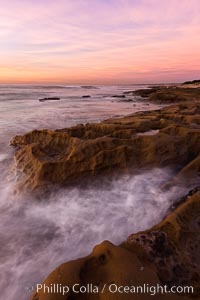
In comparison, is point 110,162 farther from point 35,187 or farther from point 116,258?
point 116,258

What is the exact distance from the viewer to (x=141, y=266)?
6.98 feet

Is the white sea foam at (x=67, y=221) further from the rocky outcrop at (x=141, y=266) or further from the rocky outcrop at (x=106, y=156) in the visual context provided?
the rocky outcrop at (x=141, y=266)

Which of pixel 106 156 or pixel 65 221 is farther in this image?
pixel 106 156

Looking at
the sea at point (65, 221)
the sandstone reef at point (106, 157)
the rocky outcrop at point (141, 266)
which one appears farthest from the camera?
the sandstone reef at point (106, 157)

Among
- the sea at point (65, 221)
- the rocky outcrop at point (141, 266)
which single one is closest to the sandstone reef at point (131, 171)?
the rocky outcrop at point (141, 266)

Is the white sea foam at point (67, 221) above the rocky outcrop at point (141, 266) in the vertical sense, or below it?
below

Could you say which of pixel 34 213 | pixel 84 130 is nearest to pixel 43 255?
pixel 34 213

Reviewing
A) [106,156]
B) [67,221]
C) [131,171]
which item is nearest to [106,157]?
[106,156]

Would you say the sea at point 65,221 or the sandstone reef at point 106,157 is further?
the sandstone reef at point 106,157

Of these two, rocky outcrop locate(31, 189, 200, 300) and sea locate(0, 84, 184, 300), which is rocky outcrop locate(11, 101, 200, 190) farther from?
rocky outcrop locate(31, 189, 200, 300)

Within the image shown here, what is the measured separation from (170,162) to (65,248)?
2789mm

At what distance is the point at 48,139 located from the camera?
20.1 feet

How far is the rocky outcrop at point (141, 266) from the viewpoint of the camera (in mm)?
1967

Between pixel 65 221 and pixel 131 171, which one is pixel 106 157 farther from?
pixel 65 221
